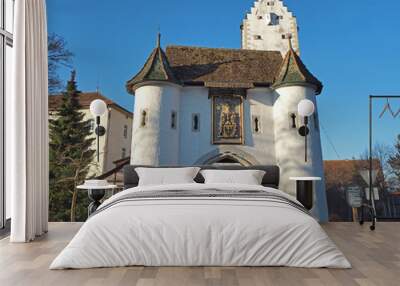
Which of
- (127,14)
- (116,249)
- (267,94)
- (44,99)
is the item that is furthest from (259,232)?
(127,14)

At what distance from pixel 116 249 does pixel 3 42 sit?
341cm

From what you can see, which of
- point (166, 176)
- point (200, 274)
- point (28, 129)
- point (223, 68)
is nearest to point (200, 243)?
point (200, 274)

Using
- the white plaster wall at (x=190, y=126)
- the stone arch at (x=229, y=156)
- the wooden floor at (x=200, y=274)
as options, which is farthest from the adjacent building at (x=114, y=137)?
the wooden floor at (x=200, y=274)

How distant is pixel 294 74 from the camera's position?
8.53m

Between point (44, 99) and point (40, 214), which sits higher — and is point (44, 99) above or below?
above

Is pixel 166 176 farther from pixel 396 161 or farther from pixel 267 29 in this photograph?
pixel 396 161

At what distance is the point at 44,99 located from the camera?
163 inches

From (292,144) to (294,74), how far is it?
1721mm

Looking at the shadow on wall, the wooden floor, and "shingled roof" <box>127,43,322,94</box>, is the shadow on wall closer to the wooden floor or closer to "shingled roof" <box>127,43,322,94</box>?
"shingled roof" <box>127,43,322,94</box>

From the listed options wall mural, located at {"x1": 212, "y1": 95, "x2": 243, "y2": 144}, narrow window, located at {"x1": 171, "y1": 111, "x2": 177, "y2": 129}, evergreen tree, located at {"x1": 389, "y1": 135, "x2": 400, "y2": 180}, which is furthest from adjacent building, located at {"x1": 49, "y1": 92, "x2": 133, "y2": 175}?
evergreen tree, located at {"x1": 389, "y1": 135, "x2": 400, "y2": 180}

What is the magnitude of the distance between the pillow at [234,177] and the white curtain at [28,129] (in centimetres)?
199

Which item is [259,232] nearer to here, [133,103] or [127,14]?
[133,103]

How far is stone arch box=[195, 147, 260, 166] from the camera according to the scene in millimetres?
8000

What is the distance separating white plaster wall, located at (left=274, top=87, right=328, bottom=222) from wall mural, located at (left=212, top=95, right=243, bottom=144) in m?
0.93
